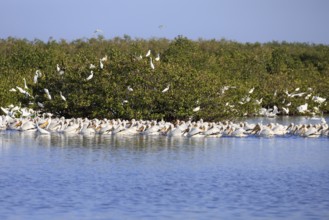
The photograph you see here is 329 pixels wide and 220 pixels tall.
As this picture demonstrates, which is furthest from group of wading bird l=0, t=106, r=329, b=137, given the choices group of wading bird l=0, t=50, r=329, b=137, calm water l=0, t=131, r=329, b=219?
calm water l=0, t=131, r=329, b=219

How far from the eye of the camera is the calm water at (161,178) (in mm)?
14930

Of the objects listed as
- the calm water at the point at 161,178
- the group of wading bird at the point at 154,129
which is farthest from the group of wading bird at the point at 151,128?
the calm water at the point at 161,178

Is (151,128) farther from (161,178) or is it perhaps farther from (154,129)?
(161,178)

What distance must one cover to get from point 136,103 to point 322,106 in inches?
891

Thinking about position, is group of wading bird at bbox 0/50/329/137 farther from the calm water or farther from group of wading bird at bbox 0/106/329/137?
the calm water

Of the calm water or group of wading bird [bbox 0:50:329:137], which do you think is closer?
the calm water

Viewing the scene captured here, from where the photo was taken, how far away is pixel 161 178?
19.1 m

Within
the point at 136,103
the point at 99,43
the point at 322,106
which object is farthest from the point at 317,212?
the point at 99,43

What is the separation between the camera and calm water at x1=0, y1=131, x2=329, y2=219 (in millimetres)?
14930

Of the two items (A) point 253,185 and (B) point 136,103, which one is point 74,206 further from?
(B) point 136,103

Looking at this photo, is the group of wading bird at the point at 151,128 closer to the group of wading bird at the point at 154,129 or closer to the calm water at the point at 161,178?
the group of wading bird at the point at 154,129

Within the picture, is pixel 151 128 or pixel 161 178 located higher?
pixel 151 128

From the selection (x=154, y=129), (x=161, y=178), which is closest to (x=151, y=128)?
(x=154, y=129)

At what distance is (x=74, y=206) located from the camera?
1512 centimetres
